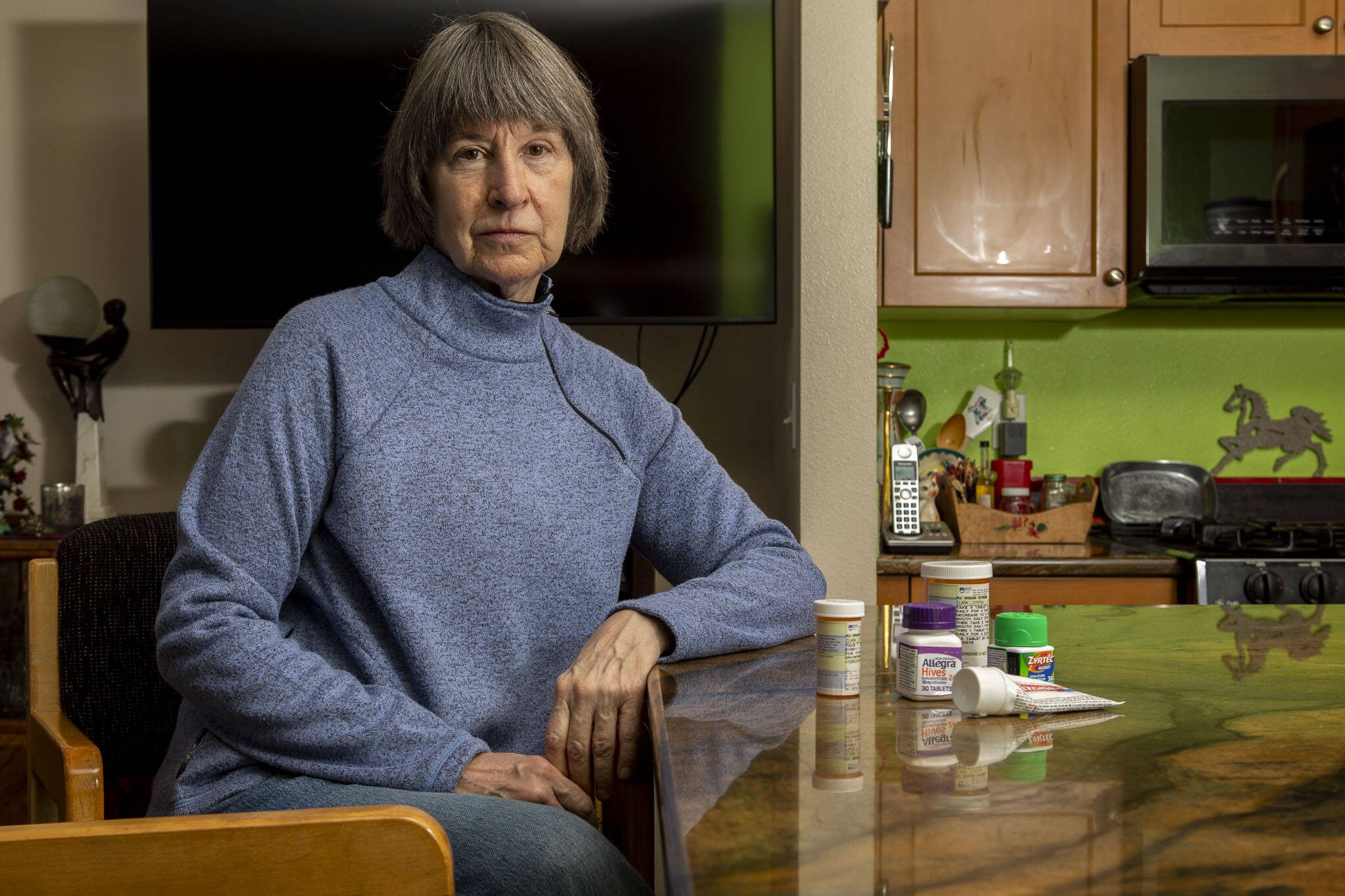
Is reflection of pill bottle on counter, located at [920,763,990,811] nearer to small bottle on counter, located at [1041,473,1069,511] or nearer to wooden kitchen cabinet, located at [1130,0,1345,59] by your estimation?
small bottle on counter, located at [1041,473,1069,511]

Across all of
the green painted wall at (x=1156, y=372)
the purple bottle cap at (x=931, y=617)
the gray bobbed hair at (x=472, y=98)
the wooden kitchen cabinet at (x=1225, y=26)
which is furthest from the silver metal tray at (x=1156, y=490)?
the purple bottle cap at (x=931, y=617)

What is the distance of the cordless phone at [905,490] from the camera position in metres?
2.36

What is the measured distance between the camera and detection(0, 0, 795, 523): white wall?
8.76 feet

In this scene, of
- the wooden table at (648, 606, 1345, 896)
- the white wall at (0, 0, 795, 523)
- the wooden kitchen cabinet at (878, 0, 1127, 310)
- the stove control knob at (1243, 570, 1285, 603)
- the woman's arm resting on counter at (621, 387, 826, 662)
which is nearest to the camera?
the wooden table at (648, 606, 1345, 896)

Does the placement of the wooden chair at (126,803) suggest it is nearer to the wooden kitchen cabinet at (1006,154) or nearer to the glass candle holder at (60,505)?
the glass candle holder at (60,505)

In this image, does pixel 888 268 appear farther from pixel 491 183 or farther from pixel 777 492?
pixel 491 183

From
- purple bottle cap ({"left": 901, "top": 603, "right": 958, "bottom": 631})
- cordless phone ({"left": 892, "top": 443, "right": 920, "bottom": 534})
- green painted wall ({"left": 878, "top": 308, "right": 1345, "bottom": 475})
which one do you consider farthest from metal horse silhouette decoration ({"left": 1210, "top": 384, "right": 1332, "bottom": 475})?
purple bottle cap ({"left": 901, "top": 603, "right": 958, "bottom": 631})

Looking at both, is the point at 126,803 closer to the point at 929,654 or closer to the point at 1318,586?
the point at 929,654

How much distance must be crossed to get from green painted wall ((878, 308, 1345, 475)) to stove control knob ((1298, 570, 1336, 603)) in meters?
0.71

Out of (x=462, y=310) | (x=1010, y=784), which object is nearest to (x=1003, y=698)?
(x=1010, y=784)

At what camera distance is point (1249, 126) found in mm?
2492

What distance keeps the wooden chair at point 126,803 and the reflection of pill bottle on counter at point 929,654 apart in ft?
1.23

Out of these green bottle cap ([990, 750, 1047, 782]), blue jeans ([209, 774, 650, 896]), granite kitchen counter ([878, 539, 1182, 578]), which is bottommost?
blue jeans ([209, 774, 650, 896])

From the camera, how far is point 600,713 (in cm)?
103
